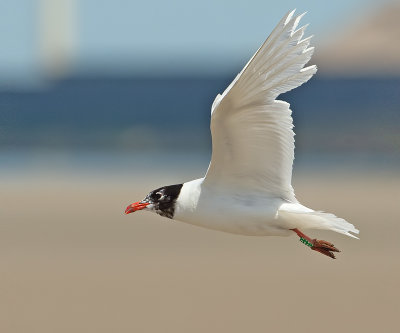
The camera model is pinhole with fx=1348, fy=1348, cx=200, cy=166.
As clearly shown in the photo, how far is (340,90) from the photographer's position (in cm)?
3866

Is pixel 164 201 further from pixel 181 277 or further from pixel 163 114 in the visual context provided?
pixel 163 114

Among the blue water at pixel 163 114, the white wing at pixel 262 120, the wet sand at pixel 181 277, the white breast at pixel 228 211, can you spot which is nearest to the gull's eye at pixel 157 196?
the white breast at pixel 228 211

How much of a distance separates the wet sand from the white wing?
6.05 metres

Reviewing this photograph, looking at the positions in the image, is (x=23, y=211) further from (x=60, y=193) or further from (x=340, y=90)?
(x=340, y=90)

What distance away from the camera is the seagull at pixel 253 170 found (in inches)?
310

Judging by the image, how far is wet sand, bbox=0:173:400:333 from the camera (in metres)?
14.8

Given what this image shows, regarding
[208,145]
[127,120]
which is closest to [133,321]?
[208,145]

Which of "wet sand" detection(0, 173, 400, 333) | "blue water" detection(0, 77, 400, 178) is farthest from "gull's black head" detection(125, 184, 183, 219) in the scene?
"blue water" detection(0, 77, 400, 178)

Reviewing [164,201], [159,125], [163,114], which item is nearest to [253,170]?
[164,201]

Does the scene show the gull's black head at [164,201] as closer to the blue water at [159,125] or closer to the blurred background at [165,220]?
the blurred background at [165,220]

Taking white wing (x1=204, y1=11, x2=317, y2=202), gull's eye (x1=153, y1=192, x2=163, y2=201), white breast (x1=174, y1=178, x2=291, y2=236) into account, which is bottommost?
white breast (x1=174, y1=178, x2=291, y2=236)

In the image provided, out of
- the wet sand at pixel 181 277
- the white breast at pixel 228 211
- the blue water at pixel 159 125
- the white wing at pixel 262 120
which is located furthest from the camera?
the blue water at pixel 159 125

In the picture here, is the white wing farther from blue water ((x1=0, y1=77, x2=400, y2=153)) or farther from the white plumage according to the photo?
blue water ((x1=0, y1=77, x2=400, y2=153))

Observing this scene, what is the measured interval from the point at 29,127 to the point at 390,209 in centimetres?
2025
